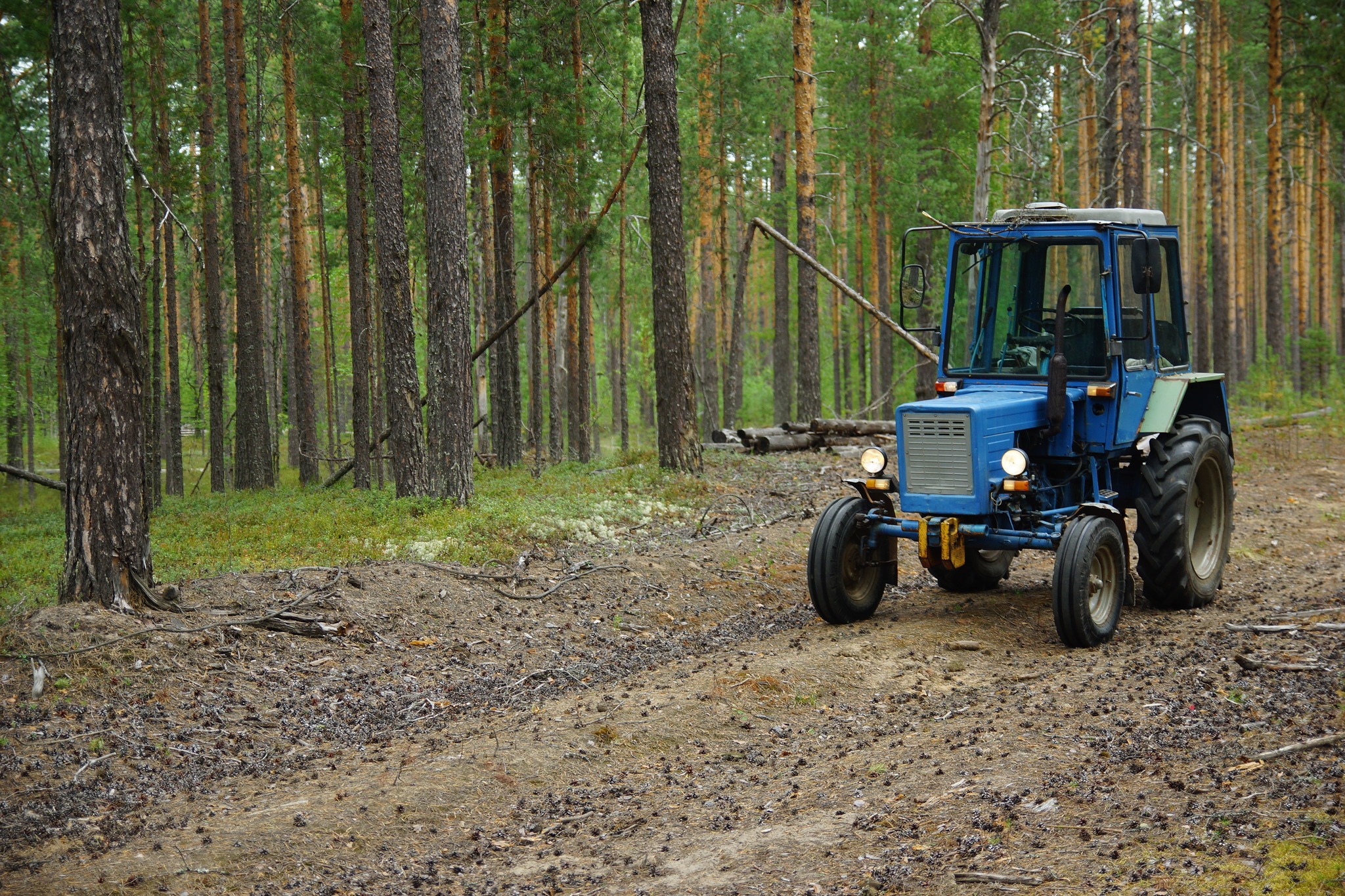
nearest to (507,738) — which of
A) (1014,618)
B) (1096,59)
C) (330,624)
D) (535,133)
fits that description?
(330,624)

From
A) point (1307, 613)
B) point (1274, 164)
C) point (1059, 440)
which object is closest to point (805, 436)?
point (1059, 440)

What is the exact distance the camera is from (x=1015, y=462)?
23.7ft

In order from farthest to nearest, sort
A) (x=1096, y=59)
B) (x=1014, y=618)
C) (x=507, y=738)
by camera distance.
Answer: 1. (x=1096, y=59)
2. (x=1014, y=618)
3. (x=507, y=738)

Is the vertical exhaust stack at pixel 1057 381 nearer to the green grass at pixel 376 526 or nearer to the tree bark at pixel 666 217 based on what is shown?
the green grass at pixel 376 526

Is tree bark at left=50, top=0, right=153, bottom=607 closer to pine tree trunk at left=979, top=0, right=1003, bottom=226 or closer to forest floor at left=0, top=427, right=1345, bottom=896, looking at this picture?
forest floor at left=0, top=427, right=1345, bottom=896

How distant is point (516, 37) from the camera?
16781 millimetres

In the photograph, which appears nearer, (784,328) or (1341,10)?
(1341,10)

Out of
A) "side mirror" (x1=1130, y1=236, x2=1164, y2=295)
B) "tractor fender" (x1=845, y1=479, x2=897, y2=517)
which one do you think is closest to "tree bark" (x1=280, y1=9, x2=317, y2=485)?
"tractor fender" (x1=845, y1=479, x2=897, y2=517)

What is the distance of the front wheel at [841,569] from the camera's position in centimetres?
778

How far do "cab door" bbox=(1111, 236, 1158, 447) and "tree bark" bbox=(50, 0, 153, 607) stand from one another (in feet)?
24.2

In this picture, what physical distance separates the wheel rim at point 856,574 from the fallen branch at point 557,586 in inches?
96.4

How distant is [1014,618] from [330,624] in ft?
17.9

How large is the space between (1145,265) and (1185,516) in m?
2.12

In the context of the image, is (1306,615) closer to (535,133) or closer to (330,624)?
(330,624)
